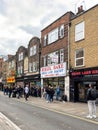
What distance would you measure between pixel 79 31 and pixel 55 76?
707cm

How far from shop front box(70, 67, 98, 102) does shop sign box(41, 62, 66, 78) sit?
6.95 ft

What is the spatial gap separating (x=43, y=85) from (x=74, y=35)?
1071cm

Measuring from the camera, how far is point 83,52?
91.7 ft

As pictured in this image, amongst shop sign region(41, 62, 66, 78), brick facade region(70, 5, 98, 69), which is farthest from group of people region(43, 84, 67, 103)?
brick facade region(70, 5, 98, 69)

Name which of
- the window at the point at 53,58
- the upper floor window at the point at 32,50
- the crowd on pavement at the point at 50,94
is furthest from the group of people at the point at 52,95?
the upper floor window at the point at 32,50

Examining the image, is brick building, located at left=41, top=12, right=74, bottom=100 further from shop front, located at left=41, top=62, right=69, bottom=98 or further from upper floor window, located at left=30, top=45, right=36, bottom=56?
upper floor window, located at left=30, top=45, right=36, bottom=56

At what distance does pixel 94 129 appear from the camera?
11.7 meters

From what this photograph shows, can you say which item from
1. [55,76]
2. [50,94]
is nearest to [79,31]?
[50,94]

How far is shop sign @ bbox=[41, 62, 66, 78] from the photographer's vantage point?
31581 mm

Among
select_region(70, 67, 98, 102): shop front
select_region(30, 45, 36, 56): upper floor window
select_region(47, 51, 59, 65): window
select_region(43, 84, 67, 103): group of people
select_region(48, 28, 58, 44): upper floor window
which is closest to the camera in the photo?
select_region(70, 67, 98, 102): shop front

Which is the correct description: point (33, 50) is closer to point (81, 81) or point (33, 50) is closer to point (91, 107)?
point (81, 81)

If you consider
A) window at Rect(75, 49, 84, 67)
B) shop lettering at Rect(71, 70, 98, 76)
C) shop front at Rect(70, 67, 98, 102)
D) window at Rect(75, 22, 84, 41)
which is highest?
window at Rect(75, 22, 84, 41)

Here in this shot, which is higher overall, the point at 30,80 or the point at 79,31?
the point at 79,31

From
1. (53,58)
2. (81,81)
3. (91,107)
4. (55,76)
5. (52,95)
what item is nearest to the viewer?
(91,107)
